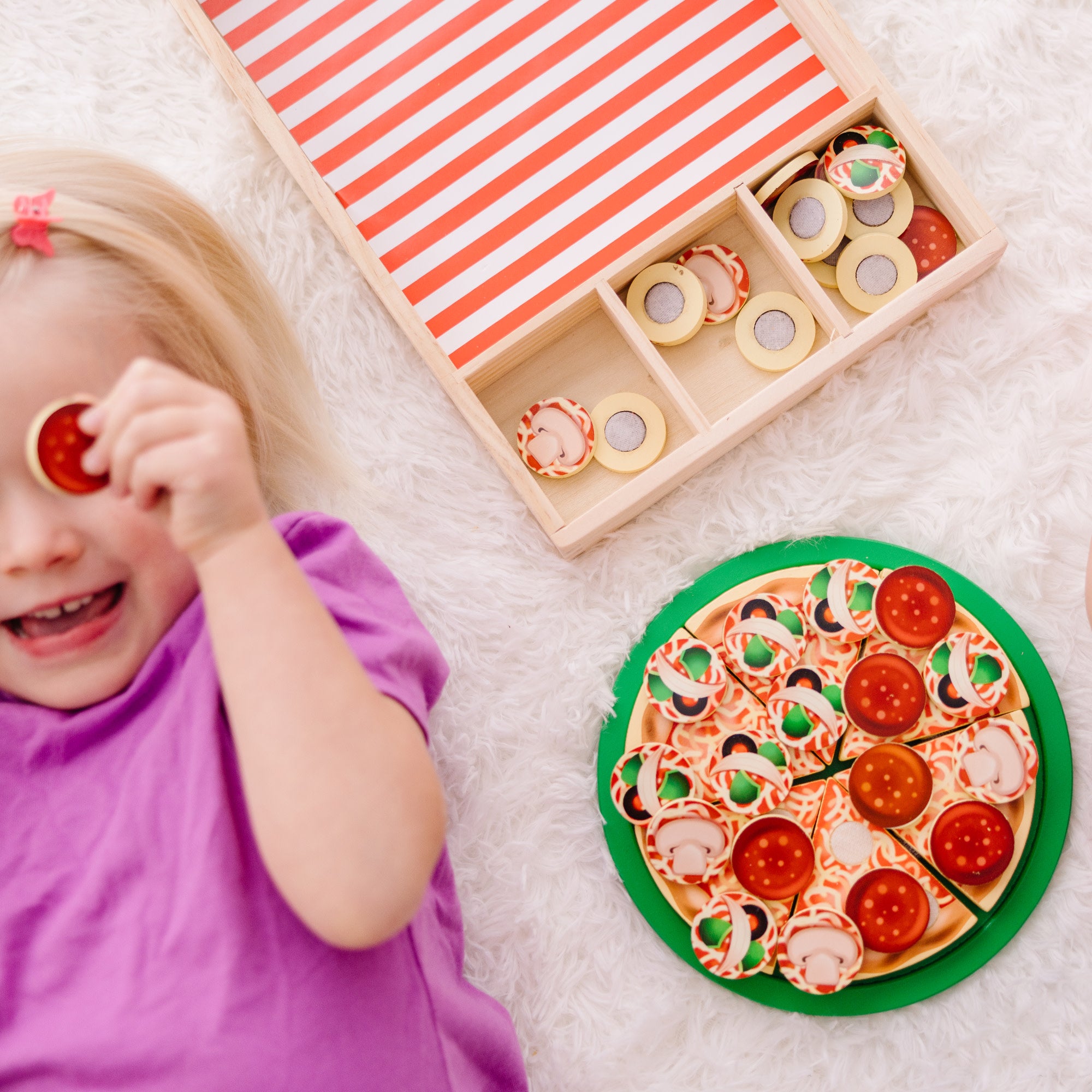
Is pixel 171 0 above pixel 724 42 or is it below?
above

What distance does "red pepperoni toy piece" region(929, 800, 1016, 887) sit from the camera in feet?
2.87

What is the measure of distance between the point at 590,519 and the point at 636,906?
391 millimetres

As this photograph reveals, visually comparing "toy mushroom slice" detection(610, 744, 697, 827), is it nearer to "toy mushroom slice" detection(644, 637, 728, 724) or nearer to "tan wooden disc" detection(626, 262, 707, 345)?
"toy mushroom slice" detection(644, 637, 728, 724)

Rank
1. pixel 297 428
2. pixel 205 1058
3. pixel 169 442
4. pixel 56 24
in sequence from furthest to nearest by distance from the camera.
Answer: pixel 56 24, pixel 297 428, pixel 205 1058, pixel 169 442

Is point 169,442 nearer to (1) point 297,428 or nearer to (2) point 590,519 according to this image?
(1) point 297,428

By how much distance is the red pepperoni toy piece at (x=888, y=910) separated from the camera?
0.88 m

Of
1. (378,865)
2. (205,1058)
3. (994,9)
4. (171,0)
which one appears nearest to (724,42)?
(994,9)

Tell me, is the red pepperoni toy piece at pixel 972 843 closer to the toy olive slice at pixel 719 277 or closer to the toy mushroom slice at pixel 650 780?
the toy mushroom slice at pixel 650 780

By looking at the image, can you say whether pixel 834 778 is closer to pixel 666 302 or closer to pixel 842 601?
pixel 842 601

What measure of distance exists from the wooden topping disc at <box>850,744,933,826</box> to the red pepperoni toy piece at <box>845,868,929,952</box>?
0.05m

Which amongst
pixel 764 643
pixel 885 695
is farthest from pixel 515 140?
pixel 885 695

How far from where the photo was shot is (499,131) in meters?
0.93

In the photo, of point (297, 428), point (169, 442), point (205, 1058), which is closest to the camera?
point (169, 442)

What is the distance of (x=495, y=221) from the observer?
3.04 ft
